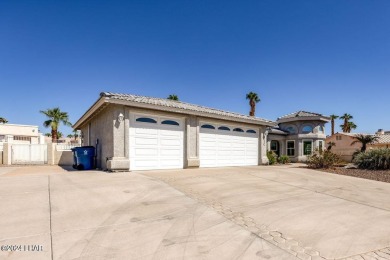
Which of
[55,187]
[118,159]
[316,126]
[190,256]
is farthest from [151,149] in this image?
[316,126]

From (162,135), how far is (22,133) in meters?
35.9

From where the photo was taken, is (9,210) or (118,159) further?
(118,159)

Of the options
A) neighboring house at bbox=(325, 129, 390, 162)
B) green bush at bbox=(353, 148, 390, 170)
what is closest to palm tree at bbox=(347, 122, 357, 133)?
neighboring house at bbox=(325, 129, 390, 162)

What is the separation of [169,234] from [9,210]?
346 centimetres

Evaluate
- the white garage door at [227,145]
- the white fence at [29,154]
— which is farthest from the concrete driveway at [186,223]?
the white fence at [29,154]

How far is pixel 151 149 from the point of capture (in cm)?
1145

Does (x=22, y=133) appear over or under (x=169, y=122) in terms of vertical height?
under

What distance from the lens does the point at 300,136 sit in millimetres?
25266

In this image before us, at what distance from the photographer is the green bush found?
14.6 meters

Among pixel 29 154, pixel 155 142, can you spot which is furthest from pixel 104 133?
pixel 29 154

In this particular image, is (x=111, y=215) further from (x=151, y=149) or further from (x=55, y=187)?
(x=151, y=149)

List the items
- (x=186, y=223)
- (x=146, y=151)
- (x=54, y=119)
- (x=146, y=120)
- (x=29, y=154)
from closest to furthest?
(x=186, y=223)
(x=146, y=151)
(x=146, y=120)
(x=29, y=154)
(x=54, y=119)

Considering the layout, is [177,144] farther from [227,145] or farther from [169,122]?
[227,145]

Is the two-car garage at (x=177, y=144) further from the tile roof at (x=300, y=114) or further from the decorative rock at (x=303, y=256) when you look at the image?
the tile roof at (x=300, y=114)
